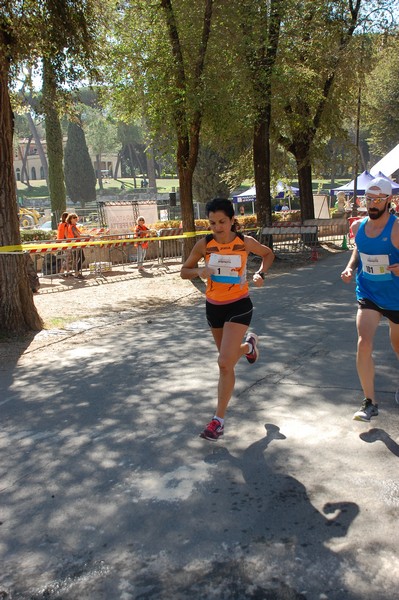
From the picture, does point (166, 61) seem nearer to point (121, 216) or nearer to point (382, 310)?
point (121, 216)

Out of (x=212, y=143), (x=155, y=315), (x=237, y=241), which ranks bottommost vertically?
(x=155, y=315)

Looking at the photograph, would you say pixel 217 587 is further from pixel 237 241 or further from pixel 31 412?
pixel 31 412

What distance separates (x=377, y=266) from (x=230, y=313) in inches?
46.2

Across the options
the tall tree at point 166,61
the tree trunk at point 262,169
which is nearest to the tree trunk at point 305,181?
the tree trunk at point 262,169

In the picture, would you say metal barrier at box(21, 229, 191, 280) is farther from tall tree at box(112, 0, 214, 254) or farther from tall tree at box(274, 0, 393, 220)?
tall tree at box(274, 0, 393, 220)

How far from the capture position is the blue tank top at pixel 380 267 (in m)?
5.27

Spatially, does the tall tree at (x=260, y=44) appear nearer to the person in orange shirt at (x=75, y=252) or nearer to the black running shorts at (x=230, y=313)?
the person in orange shirt at (x=75, y=252)

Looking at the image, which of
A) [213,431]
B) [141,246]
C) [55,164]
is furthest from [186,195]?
[55,164]

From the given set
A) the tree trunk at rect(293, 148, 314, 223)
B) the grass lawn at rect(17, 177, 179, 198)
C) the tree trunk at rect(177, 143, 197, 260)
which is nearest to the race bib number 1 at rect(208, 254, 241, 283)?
the tree trunk at rect(177, 143, 197, 260)

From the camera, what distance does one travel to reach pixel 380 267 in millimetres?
5316

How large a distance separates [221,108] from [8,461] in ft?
42.3

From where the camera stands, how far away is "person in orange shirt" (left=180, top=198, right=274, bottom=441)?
17.4 ft

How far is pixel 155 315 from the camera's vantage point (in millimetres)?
12438

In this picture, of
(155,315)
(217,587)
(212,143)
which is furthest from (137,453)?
(212,143)
